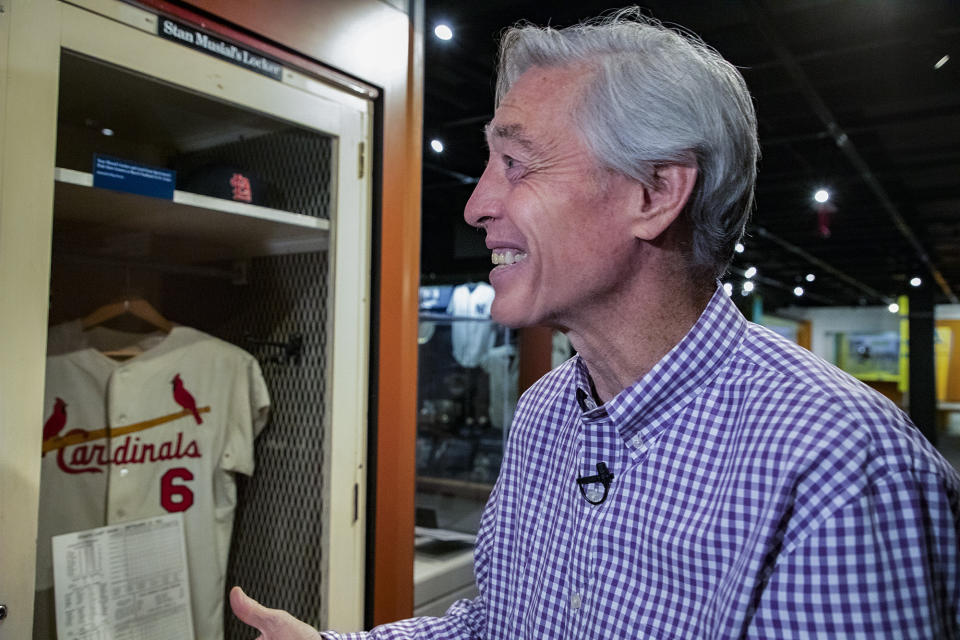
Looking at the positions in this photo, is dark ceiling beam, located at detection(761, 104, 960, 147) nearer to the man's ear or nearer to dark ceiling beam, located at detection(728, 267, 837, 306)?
the man's ear

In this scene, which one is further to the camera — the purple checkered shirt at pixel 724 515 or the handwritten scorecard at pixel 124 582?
the handwritten scorecard at pixel 124 582

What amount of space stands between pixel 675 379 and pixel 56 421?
1430mm

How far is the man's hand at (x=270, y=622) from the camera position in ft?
3.20

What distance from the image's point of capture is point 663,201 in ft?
3.37

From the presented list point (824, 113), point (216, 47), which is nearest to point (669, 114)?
point (216, 47)

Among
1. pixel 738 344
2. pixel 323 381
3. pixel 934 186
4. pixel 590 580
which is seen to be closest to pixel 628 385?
pixel 738 344

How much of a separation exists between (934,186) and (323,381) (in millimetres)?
8309

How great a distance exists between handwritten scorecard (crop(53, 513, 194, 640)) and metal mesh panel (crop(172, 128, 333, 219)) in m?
0.86

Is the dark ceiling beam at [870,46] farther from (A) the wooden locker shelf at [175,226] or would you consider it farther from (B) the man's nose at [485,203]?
(B) the man's nose at [485,203]

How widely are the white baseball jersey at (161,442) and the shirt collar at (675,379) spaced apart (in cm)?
127

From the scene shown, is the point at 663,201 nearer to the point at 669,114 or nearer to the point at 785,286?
the point at 669,114

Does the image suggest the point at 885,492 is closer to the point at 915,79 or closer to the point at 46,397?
the point at 46,397

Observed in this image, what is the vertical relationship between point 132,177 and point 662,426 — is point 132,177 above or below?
above

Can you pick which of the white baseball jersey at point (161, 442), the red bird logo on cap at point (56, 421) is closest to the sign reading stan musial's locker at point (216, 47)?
the white baseball jersey at point (161, 442)
